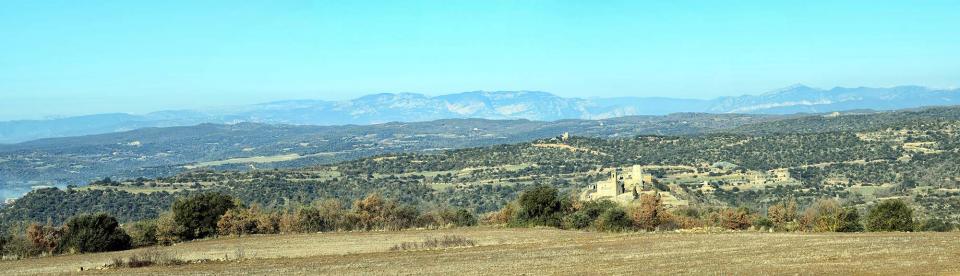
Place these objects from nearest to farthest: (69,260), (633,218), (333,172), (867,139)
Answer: (69,260)
(633,218)
(867,139)
(333,172)

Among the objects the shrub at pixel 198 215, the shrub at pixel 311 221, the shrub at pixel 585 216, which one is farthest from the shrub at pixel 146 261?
the shrub at pixel 585 216

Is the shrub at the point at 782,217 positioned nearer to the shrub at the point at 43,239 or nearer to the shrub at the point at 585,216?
the shrub at the point at 585,216

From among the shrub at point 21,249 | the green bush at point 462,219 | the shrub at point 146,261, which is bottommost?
the green bush at point 462,219

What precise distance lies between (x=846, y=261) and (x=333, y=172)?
98763 mm

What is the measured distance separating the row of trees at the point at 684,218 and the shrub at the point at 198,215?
1461 cm

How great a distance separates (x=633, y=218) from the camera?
46062 millimetres

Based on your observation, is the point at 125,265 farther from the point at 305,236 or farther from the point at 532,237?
the point at 532,237

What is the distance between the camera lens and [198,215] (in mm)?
49719

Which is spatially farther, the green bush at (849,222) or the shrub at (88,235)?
the shrub at (88,235)

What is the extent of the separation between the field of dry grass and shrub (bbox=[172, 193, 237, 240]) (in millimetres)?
5170

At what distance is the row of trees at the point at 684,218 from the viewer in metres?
41.4

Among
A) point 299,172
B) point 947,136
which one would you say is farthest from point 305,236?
point 947,136

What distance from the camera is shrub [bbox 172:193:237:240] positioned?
4894 cm

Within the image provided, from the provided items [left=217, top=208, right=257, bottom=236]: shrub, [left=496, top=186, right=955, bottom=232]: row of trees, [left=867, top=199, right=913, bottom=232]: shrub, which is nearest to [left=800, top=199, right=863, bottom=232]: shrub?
[left=496, top=186, right=955, bottom=232]: row of trees
